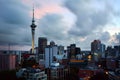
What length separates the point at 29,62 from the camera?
4319 centimetres

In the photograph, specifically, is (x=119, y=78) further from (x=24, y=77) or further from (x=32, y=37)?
(x=32, y=37)

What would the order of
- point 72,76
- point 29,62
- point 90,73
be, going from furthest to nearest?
1. point 29,62
2. point 90,73
3. point 72,76

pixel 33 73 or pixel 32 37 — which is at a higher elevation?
pixel 32 37

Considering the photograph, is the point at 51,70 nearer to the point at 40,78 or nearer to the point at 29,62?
the point at 40,78

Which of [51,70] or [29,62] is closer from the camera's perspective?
[51,70]

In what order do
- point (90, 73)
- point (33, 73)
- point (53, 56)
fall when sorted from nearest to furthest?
point (33, 73) → point (90, 73) → point (53, 56)

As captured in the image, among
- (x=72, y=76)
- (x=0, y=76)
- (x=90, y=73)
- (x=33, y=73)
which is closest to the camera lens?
(x=33, y=73)

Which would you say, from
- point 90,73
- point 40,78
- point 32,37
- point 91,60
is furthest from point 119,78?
point 32,37

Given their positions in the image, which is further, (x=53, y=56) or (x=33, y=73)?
(x=53, y=56)

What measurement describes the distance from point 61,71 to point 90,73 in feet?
16.6

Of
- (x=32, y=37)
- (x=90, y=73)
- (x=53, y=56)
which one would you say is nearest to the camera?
(x=90, y=73)

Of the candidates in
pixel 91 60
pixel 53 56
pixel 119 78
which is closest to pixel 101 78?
pixel 119 78

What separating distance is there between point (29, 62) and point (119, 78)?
19384 millimetres

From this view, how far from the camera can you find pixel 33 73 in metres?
22.9
